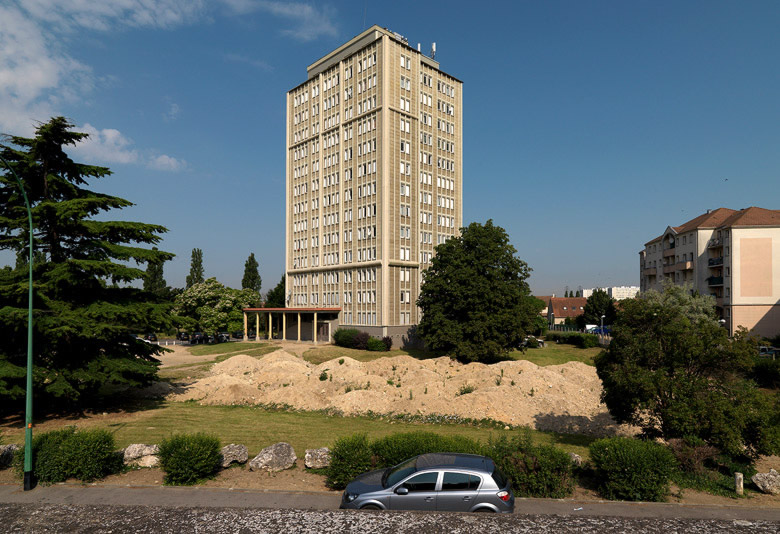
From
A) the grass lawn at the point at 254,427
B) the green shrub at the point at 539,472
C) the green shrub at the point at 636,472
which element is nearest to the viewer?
the green shrub at the point at 636,472

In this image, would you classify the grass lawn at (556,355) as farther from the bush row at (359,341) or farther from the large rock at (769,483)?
the large rock at (769,483)

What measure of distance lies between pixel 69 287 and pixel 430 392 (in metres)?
22.4

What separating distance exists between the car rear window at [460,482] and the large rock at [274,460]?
23.7 ft

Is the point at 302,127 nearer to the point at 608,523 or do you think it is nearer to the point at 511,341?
the point at 511,341

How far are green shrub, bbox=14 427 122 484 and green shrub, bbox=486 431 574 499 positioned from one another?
12.4 metres

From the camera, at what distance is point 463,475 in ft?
36.7

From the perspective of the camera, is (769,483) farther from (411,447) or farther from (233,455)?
(233,455)

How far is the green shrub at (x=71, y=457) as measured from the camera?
47.1 feet

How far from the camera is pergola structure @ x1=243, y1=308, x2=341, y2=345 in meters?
68.7

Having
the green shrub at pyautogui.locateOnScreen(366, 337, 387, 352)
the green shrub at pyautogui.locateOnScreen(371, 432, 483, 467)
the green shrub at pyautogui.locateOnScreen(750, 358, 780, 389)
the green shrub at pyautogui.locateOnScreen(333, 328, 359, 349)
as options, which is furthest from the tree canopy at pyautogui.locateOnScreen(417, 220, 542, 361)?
the green shrub at pyautogui.locateOnScreen(371, 432, 483, 467)

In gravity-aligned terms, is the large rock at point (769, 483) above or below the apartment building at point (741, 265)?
below

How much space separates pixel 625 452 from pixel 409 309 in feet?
170

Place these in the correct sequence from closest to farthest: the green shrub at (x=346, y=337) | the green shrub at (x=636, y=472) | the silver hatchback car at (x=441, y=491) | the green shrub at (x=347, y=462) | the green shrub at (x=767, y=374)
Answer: the silver hatchback car at (x=441, y=491) < the green shrub at (x=636, y=472) < the green shrub at (x=347, y=462) < the green shrub at (x=767, y=374) < the green shrub at (x=346, y=337)

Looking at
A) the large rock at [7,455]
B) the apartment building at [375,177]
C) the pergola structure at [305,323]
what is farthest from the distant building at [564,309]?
the large rock at [7,455]
